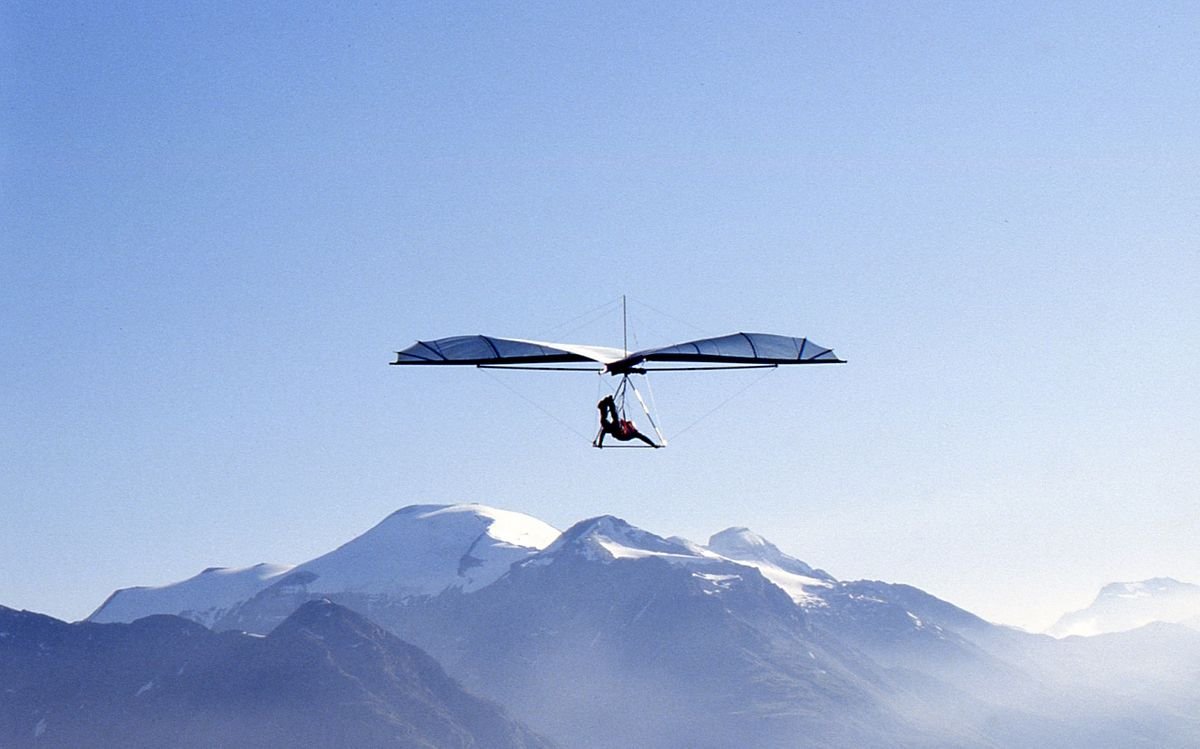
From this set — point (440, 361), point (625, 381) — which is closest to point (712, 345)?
point (625, 381)

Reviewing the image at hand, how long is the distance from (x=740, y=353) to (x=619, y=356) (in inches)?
395

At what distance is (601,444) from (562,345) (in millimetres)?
8569

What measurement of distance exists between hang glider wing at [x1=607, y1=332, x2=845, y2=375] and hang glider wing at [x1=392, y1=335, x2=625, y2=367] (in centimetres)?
381

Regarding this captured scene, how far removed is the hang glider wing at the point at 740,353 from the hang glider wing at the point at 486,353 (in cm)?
381

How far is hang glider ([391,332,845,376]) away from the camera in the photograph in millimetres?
120938

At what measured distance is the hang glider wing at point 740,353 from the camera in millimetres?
122375

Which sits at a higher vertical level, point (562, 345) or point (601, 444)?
point (562, 345)

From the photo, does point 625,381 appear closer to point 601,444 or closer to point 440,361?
point 601,444

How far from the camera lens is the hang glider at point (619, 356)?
120938 mm

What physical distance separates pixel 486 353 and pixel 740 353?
783 inches

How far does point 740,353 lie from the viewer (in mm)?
124500

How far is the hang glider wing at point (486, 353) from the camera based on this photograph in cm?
12053

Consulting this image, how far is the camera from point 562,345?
12700cm

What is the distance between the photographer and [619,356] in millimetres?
128000
